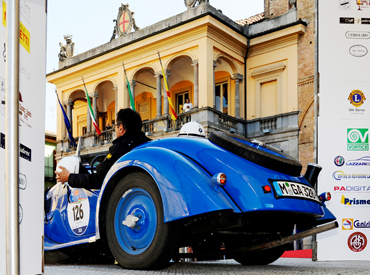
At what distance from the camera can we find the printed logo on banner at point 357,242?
19.3 feet

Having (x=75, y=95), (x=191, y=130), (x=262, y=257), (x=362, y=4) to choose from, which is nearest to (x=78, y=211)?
(x=191, y=130)

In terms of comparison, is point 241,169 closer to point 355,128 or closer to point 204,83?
point 355,128

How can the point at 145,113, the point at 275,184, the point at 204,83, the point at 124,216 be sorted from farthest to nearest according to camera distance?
the point at 145,113, the point at 204,83, the point at 124,216, the point at 275,184

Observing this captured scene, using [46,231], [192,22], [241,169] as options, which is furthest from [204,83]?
[241,169]

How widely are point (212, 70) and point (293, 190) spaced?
16.9 meters

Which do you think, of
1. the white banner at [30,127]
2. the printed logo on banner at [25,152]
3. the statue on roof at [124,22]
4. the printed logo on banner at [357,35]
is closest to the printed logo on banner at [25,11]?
the white banner at [30,127]

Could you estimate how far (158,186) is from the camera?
11.1ft

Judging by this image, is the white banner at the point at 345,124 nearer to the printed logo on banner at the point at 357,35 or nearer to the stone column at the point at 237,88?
the printed logo on banner at the point at 357,35

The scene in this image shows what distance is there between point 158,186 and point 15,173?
1.44 meters

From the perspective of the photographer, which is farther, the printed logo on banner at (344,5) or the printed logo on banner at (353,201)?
the printed logo on banner at (344,5)

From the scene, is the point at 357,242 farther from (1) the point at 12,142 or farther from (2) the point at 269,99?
(2) the point at 269,99

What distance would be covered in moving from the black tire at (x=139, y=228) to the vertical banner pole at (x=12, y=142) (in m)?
1.41

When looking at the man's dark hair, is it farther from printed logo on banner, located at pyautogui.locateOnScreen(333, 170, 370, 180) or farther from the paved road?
printed logo on banner, located at pyautogui.locateOnScreen(333, 170, 370, 180)

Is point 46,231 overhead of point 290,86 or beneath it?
beneath
